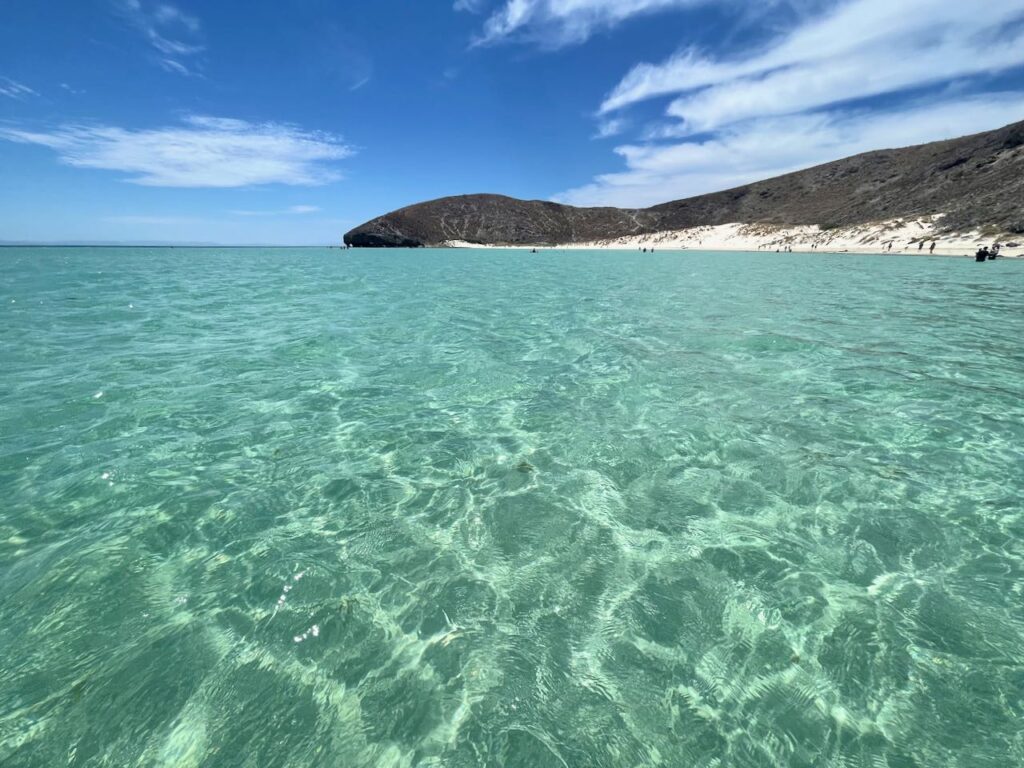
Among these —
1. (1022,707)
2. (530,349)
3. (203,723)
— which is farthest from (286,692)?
(530,349)

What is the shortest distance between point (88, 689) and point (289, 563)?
181 centimetres

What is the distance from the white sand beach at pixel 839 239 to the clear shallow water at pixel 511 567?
74310mm

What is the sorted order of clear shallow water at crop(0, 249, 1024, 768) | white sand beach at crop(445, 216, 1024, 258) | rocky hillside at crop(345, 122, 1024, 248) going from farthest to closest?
rocky hillside at crop(345, 122, 1024, 248), white sand beach at crop(445, 216, 1024, 258), clear shallow water at crop(0, 249, 1024, 768)

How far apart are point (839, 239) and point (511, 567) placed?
372ft

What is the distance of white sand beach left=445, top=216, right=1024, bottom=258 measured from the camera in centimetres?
6362

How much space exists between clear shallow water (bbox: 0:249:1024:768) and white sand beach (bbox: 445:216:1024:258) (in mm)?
74310

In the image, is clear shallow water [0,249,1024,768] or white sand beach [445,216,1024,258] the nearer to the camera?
clear shallow water [0,249,1024,768]

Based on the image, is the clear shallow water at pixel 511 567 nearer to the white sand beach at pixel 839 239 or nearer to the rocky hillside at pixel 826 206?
the white sand beach at pixel 839 239

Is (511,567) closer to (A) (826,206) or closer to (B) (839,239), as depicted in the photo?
(B) (839,239)

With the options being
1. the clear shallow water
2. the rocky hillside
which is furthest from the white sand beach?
the clear shallow water

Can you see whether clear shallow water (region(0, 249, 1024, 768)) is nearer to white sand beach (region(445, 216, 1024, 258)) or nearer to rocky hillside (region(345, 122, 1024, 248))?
white sand beach (region(445, 216, 1024, 258))

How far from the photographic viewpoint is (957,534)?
5.63 meters

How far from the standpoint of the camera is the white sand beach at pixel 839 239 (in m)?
63.6

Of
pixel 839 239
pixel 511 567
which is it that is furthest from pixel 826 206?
pixel 511 567
